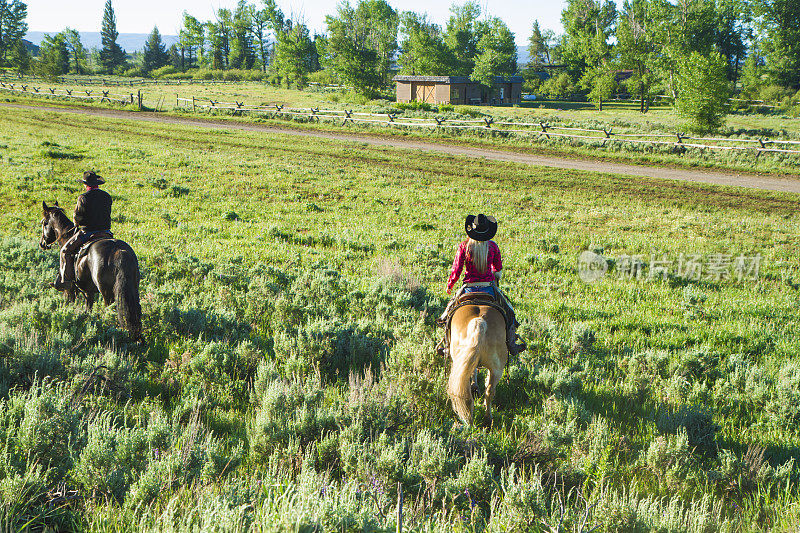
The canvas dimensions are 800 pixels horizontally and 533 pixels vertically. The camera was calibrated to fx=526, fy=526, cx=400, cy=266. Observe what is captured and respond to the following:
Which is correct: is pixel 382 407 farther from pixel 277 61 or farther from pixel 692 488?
pixel 277 61

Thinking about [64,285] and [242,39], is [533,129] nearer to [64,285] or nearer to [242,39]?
[64,285]

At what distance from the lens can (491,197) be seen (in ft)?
62.5

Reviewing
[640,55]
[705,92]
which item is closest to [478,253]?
[705,92]

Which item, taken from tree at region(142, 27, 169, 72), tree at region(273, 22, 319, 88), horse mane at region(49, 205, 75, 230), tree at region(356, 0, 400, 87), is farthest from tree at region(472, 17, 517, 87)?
tree at region(142, 27, 169, 72)

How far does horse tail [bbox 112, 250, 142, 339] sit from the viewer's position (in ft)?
21.2

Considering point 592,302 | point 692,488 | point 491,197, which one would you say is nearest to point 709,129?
point 491,197

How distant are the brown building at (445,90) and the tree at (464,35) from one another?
13300 mm

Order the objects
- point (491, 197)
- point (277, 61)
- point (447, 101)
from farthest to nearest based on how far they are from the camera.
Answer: point (277, 61), point (447, 101), point (491, 197)

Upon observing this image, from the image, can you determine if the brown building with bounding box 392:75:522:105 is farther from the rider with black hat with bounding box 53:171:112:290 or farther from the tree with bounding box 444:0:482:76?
the rider with black hat with bounding box 53:171:112:290

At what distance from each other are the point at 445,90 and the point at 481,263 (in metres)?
66.1

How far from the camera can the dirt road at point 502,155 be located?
2284 cm

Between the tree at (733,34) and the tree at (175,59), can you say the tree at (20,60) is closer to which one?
the tree at (175,59)

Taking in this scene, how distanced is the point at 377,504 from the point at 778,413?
15.6 feet

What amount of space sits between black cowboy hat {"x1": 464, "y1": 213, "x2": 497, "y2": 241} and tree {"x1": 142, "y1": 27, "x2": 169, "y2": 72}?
133962 mm
